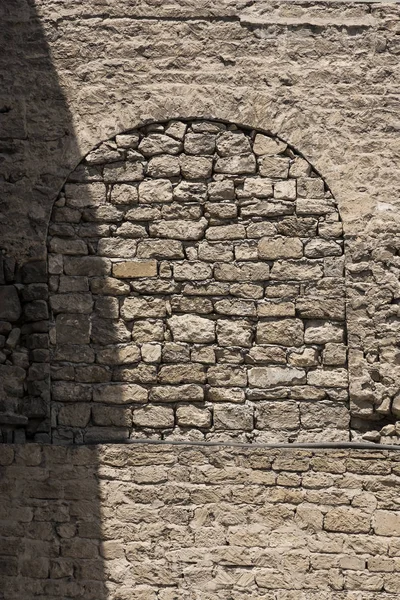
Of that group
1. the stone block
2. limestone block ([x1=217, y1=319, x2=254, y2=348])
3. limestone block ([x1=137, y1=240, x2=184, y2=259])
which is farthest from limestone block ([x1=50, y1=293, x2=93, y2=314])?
limestone block ([x1=217, y1=319, x2=254, y2=348])

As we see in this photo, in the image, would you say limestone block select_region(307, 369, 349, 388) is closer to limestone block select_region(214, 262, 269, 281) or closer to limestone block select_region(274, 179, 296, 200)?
limestone block select_region(214, 262, 269, 281)

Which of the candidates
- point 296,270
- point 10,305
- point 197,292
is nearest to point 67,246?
point 10,305

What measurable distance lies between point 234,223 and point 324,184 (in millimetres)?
569

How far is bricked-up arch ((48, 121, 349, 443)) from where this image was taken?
5.88 metres

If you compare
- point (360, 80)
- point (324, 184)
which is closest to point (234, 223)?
point (324, 184)

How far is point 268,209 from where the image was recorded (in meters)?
5.94

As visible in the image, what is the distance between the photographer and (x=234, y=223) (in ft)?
19.6

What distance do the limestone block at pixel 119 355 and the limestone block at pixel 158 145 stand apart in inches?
45.3

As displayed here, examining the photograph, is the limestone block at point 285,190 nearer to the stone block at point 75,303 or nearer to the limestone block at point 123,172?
the limestone block at point 123,172

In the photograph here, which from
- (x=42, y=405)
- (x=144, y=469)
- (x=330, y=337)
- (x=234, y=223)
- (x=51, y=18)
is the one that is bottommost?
(x=144, y=469)

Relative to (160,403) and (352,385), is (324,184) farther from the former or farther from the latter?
(160,403)

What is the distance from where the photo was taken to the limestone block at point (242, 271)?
593 centimetres

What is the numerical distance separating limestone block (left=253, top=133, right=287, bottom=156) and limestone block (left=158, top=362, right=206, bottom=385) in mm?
1307

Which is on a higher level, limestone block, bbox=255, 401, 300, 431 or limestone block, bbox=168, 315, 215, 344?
limestone block, bbox=168, 315, 215, 344
